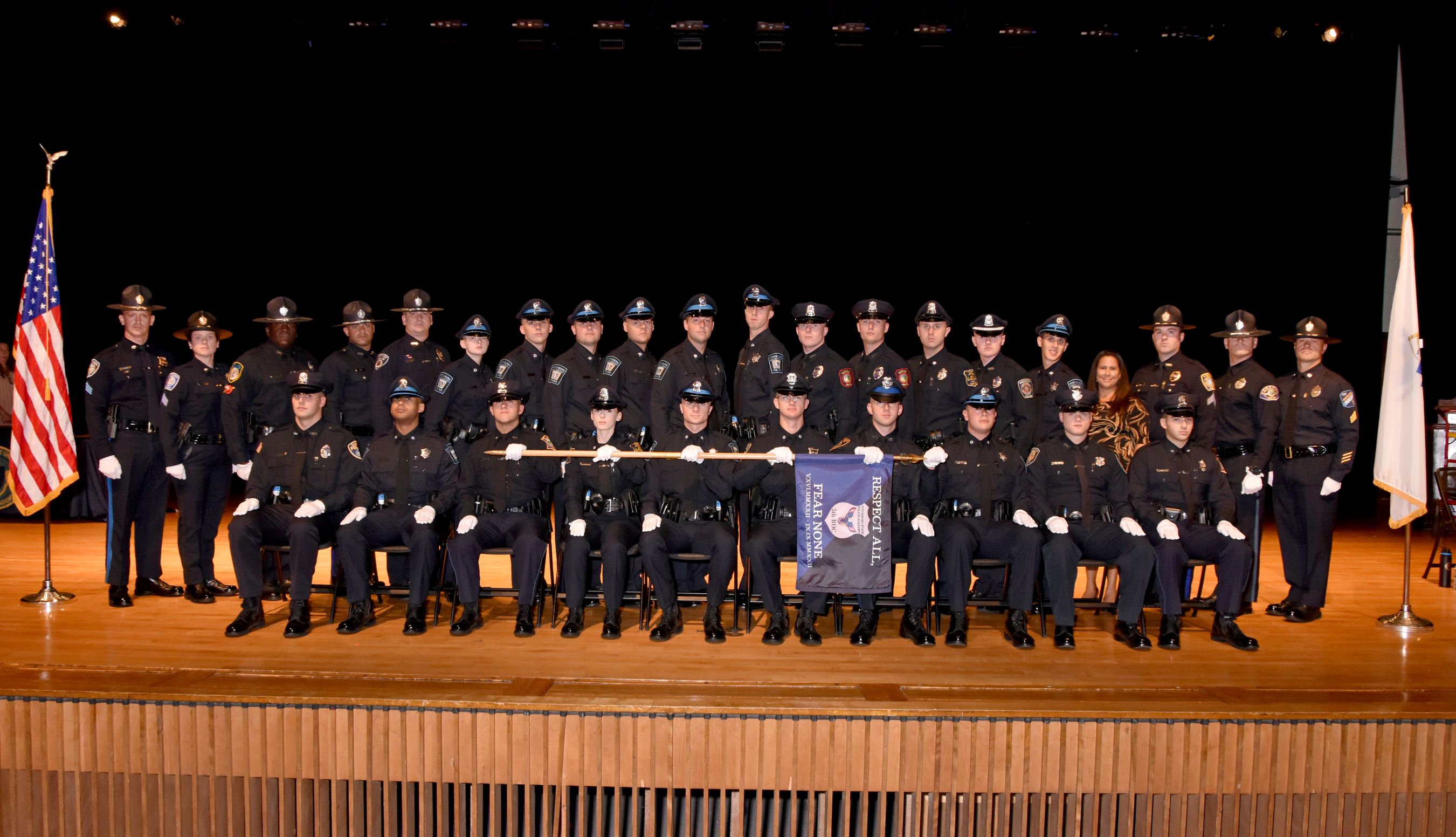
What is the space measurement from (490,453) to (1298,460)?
16.7 feet

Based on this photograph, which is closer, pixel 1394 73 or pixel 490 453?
pixel 490 453

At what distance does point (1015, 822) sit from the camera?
4.02m

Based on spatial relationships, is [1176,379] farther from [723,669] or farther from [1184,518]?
[723,669]

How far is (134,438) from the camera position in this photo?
6.03 metres

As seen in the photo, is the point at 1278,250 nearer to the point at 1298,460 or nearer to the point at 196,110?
the point at 1298,460

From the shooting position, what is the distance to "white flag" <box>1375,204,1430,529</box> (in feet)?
19.0

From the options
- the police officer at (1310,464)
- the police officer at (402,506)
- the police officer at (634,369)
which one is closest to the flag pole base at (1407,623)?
the police officer at (1310,464)

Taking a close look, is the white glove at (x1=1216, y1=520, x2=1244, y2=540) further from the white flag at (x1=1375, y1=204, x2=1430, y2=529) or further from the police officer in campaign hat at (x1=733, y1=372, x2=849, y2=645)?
the police officer in campaign hat at (x1=733, y1=372, x2=849, y2=645)

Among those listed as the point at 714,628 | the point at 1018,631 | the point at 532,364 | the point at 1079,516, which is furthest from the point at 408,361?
the point at 1079,516

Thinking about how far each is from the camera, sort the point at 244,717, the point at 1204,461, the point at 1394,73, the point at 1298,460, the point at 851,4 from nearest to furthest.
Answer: the point at 244,717 < the point at 1204,461 < the point at 1298,460 < the point at 851,4 < the point at 1394,73

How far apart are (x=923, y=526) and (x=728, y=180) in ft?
18.5

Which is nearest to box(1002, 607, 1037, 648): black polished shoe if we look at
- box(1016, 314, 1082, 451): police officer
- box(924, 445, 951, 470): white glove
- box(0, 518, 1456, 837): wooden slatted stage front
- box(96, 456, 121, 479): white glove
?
box(0, 518, 1456, 837): wooden slatted stage front

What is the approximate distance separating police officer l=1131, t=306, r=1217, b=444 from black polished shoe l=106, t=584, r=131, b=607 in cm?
667

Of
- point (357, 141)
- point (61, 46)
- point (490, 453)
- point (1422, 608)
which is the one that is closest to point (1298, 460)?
point (1422, 608)
